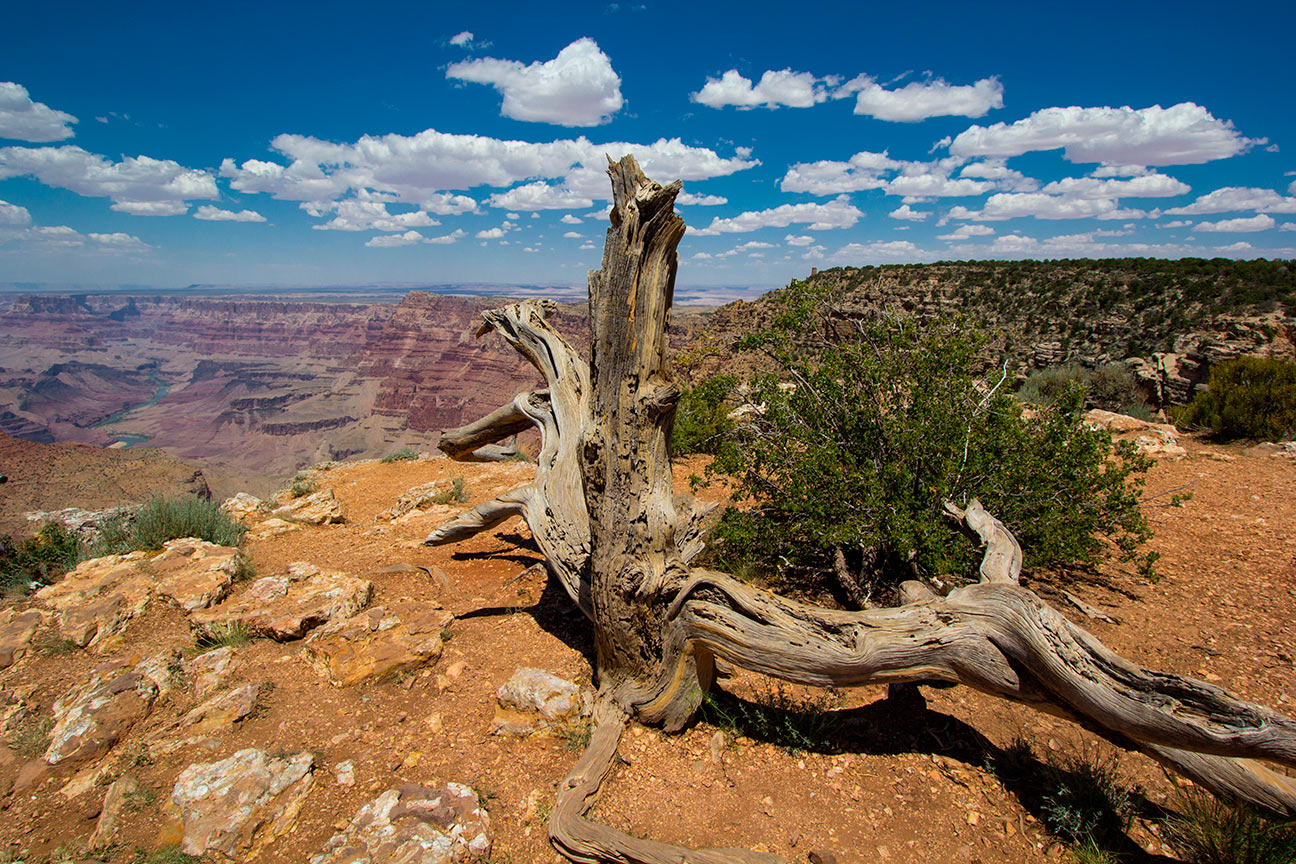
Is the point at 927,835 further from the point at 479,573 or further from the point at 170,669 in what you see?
the point at 170,669

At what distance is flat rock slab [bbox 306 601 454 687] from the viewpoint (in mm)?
3932

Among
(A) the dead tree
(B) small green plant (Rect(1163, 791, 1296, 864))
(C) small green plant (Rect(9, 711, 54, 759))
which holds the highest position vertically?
(A) the dead tree

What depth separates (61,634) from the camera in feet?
14.5

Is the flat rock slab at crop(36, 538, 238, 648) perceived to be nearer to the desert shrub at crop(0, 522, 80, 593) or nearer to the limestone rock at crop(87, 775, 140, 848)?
the desert shrub at crop(0, 522, 80, 593)

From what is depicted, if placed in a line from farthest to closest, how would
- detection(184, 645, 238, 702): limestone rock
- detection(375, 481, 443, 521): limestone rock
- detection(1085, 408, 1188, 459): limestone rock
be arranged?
detection(1085, 408, 1188, 459): limestone rock, detection(375, 481, 443, 521): limestone rock, detection(184, 645, 238, 702): limestone rock

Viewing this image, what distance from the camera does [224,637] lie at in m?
4.32

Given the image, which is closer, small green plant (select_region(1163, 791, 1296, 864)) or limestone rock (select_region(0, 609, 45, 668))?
small green plant (select_region(1163, 791, 1296, 864))

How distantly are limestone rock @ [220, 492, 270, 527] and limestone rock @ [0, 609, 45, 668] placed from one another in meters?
2.82

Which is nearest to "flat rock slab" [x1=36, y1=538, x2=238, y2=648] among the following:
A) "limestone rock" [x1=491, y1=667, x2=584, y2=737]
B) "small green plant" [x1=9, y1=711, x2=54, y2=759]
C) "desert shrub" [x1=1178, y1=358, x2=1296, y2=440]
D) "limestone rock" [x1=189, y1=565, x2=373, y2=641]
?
"limestone rock" [x1=189, y1=565, x2=373, y2=641]

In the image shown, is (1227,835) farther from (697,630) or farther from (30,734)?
(30,734)

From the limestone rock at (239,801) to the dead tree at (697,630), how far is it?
1395mm

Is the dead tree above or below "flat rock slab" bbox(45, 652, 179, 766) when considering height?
above

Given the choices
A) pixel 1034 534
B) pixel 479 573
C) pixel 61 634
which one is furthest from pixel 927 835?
pixel 61 634

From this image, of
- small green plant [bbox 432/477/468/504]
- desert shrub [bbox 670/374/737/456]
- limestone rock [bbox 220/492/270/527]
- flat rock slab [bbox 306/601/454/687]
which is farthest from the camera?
desert shrub [bbox 670/374/737/456]
